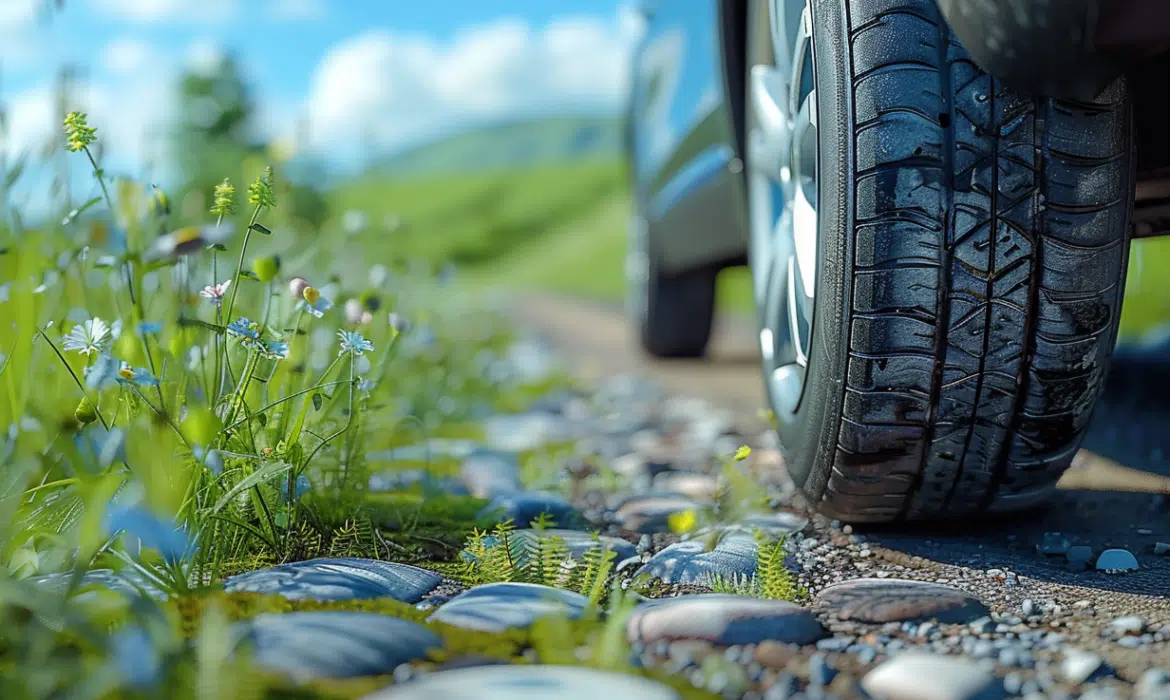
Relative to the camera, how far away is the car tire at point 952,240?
4.00 ft

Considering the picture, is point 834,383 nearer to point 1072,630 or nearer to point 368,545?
point 1072,630

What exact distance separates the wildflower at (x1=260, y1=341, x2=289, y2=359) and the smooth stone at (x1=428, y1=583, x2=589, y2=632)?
17.3 inches

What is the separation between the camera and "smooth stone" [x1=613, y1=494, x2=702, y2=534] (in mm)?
1779

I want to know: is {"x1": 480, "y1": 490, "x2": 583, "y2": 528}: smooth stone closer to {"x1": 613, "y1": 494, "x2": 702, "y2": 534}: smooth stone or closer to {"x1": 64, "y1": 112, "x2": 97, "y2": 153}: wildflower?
{"x1": 613, "y1": 494, "x2": 702, "y2": 534}: smooth stone

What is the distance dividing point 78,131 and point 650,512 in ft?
4.01

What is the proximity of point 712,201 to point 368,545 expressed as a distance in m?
1.86

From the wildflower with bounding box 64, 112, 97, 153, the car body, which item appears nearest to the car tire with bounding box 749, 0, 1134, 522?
the car body

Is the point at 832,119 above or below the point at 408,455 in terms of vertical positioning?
above

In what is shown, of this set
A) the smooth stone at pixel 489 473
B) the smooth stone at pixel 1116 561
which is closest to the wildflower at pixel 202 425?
the smooth stone at pixel 489 473

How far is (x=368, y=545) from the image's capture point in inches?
56.9

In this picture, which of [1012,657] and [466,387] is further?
[466,387]

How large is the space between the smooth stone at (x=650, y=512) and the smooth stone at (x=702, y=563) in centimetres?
30

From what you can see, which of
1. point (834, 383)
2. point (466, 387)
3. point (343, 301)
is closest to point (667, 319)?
point (466, 387)

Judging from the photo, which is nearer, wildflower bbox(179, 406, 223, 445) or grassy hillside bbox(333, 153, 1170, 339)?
wildflower bbox(179, 406, 223, 445)
